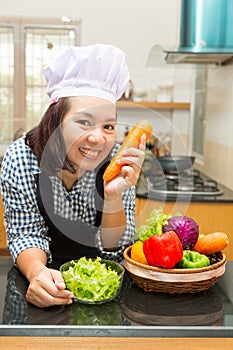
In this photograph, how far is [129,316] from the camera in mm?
882

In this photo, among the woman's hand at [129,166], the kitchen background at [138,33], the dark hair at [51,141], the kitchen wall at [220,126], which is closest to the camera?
the woman's hand at [129,166]

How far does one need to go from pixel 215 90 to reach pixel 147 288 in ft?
6.73

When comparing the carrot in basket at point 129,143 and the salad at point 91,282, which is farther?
the carrot in basket at point 129,143

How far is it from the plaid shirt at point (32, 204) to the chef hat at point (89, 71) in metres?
0.18

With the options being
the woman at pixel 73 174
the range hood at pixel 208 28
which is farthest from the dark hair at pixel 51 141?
the range hood at pixel 208 28

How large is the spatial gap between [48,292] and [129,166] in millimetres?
312

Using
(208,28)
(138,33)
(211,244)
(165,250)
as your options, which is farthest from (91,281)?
(138,33)

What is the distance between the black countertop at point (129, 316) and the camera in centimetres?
83

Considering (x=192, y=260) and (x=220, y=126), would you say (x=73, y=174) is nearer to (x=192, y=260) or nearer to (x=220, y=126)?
(x=192, y=260)

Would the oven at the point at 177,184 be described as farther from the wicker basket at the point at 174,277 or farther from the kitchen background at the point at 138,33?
the wicker basket at the point at 174,277

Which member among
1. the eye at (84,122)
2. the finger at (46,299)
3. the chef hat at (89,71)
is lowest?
the finger at (46,299)

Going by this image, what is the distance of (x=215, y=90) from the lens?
284 cm

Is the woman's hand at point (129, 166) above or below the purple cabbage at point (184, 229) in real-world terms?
above

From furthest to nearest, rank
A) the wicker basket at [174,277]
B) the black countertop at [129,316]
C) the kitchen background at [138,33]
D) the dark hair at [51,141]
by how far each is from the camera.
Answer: the kitchen background at [138,33]
the dark hair at [51,141]
the wicker basket at [174,277]
the black countertop at [129,316]
